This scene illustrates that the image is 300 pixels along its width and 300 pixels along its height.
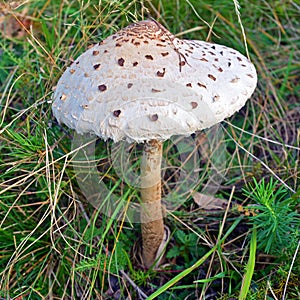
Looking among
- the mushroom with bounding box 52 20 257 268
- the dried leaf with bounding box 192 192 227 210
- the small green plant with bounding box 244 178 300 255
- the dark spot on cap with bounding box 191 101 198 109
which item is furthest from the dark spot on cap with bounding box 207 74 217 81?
the dried leaf with bounding box 192 192 227 210

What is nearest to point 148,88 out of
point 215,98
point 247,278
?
point 215,98

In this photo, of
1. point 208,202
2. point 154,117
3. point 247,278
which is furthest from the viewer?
point 208,202

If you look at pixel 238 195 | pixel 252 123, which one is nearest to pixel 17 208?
pixel 238 195

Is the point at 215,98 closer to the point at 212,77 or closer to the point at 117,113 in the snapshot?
the point at 212,77

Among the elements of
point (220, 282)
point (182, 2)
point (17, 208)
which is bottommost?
point (220, 282)

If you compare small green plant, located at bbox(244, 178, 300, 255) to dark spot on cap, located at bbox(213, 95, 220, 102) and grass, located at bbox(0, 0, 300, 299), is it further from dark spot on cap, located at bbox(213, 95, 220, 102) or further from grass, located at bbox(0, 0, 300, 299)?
dark spot on cap, located at bbox(213, 95, 220, 102)

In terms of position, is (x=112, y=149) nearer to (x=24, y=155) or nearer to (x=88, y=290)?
(x=24, y=155)
